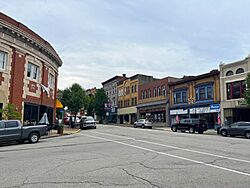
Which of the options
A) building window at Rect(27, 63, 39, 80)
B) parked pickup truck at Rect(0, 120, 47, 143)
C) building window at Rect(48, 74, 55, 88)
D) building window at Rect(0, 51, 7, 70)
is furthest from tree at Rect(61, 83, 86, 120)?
parked pickup truck at Rect(0, 120, 47, 143)

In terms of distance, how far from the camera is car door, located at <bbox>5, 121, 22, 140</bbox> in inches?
655

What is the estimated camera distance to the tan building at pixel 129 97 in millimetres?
60178

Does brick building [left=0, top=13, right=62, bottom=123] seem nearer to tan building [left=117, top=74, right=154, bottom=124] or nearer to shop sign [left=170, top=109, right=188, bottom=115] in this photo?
shop sign [left=170, top=109, right=188, bottom=115]

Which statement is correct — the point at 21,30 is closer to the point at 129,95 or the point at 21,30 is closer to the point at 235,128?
the point at 235,128

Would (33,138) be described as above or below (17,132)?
below

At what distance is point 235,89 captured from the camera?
3516 cm

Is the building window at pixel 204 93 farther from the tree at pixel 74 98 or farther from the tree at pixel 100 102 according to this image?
the tree at pixel 100 102

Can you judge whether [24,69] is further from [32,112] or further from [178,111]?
[178,111]

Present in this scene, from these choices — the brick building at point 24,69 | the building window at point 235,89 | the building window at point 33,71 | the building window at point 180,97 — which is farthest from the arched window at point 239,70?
the building window at point 33,71

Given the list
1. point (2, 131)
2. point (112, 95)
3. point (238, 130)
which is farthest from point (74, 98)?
point (2, 131)

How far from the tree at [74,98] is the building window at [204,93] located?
20.7m

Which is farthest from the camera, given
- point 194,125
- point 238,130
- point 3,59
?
point 194,125

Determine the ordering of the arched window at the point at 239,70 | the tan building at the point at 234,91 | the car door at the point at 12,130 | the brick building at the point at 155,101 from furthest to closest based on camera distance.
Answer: the brick building at the point at 155,101, the arched window at the point at 239,70, the tan building at the point at 234,91, the car door at the point at 12,130

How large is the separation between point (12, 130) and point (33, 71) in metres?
10.4
